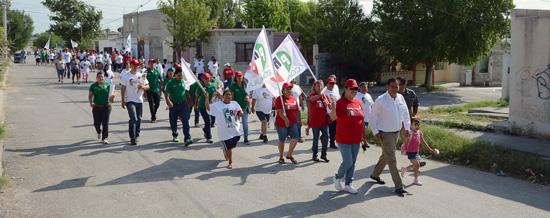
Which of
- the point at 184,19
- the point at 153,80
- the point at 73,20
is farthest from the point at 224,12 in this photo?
the point at 153,80

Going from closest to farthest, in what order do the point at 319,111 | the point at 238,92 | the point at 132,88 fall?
the point at 319,111, the point at 132,88, the point at 238,92

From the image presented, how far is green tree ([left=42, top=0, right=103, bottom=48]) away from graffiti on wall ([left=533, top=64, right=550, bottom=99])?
215ft

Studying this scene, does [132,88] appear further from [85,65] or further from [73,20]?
[73,20]

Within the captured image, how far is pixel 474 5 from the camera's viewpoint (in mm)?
25953

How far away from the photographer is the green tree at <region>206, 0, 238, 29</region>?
59128 mm

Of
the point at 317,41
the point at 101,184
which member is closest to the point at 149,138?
the point at 101,184

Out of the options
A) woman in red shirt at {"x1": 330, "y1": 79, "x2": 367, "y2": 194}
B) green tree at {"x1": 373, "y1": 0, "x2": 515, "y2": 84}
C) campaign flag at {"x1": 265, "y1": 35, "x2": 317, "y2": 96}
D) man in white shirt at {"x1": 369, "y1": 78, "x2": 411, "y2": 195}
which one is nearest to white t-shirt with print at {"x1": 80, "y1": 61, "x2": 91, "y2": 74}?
green tree at {"x1": 373, "y1": 0, "x2": 515, "y2": 84}

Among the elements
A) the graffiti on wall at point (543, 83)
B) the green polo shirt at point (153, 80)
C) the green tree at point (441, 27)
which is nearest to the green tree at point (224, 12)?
the green tree at point (441, 27)

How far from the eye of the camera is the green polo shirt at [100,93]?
428 inches

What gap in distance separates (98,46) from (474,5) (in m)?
49.0

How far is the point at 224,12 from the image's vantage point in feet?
205

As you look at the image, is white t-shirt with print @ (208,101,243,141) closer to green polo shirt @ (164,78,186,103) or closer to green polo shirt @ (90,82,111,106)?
green polo shirt @ (164,78,186,103)

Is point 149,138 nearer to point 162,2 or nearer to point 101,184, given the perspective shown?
point 101,184

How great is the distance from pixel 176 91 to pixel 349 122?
16.5 ft
